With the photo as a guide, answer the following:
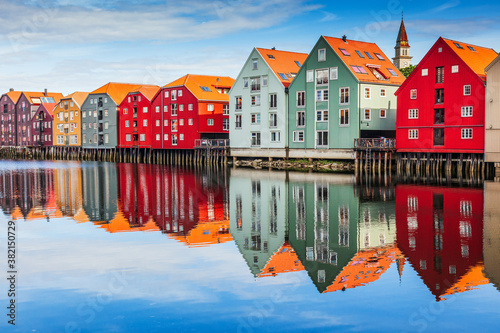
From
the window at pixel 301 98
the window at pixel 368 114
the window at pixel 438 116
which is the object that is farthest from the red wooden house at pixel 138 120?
the window at pixel 438 116

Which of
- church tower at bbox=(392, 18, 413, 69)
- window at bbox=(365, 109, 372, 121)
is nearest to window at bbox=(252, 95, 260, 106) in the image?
window at bbox=(365, 109, 372, 121)

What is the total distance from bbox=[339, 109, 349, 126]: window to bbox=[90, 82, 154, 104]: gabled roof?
54048 mm

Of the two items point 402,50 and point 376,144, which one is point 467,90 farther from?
point 402,50

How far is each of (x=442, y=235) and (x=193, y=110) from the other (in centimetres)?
6779

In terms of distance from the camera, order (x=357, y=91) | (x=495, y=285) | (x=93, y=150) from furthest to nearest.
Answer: (x=93, y=150), (x=357, y=91), (x=495, y=285)

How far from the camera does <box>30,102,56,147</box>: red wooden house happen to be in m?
135

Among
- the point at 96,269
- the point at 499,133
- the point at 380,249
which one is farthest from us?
the point at 499,133

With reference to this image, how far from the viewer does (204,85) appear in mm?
91625

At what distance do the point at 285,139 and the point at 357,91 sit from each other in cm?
1184

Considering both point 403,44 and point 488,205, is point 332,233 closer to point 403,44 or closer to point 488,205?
point 488,205

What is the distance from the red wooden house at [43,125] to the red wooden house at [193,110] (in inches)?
1946

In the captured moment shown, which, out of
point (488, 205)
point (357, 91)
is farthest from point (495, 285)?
point (357, 91)

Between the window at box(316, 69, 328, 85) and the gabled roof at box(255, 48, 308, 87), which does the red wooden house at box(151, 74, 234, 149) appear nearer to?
the gabled roof at box(255, 48, 308, 87)

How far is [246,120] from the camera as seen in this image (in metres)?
79.4
